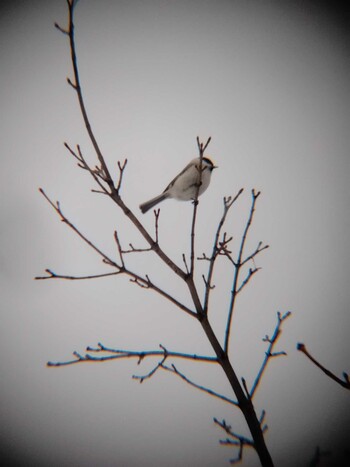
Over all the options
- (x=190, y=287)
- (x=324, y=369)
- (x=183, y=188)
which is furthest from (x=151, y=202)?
(x=324, y=369)

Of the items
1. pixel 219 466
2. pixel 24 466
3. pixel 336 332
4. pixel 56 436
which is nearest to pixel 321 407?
pixel 336 332

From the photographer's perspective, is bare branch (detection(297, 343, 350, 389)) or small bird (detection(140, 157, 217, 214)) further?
small bird (detection(140, 157, 217, 214))

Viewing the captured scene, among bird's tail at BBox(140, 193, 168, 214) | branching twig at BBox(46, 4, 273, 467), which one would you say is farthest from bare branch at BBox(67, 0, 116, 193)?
bird's tail at BBox(140, 193, 168, 214)

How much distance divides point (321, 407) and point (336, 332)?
6.30 metres

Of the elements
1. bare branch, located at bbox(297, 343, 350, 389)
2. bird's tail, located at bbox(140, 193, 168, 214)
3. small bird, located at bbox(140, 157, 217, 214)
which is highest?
small bird, located at bbox(140, 157, 217, 214)

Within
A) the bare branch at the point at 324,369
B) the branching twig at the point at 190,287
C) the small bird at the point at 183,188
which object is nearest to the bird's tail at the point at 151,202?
the small bird at the point at 183,188

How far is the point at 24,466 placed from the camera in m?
29.7

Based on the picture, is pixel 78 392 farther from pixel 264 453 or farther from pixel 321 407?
pixel 264 453

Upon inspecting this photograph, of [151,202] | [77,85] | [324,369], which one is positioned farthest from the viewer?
[151,202]

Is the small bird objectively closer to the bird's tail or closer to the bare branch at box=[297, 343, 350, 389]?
the bird's tail

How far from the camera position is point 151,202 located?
4008 millimetres

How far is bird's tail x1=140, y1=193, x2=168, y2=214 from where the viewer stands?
3.88m

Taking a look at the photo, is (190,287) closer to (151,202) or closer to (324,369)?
(324,369)

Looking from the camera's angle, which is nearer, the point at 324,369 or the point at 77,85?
the point at 324,369
